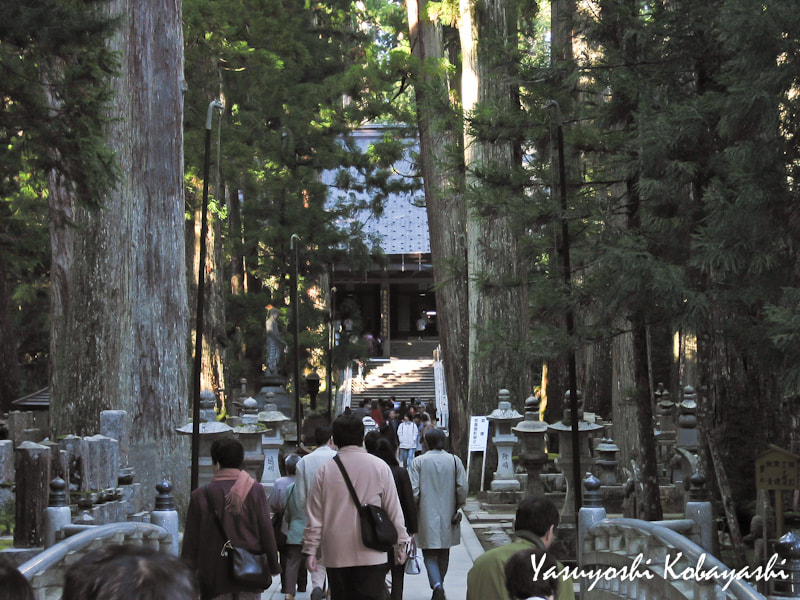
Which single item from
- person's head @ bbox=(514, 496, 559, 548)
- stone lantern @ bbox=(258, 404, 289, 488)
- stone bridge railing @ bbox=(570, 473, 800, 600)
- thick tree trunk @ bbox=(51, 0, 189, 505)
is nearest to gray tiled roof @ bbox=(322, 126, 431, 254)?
stone lantern @ bbox=(258, 404, 289, 488)

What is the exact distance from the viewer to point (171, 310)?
15078 millimetres

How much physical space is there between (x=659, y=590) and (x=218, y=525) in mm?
2859

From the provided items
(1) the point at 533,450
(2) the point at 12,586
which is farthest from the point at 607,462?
(2) the point at 12,586

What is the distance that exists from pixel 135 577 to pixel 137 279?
1304 centimetres

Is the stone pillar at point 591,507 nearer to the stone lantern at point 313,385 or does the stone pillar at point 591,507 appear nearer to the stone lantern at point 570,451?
the stone lantern at point 570,451

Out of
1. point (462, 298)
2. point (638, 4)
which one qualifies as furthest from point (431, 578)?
point (462, 298)

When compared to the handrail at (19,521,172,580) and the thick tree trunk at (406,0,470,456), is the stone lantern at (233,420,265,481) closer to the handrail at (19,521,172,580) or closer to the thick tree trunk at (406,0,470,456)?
the thick tree trunk at (406,0,470,456)

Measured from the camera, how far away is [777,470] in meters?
8.38

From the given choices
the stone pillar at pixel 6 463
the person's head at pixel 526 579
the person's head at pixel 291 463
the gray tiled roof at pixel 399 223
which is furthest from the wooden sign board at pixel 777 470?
the gray tiled roof at pixel 399 223

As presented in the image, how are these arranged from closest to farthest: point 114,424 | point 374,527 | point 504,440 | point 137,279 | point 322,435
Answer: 1. point 374,527
2. point 322,435
3. point 114,424
4. point 137,279
5. point 504,440

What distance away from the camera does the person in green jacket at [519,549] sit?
4.39 meters

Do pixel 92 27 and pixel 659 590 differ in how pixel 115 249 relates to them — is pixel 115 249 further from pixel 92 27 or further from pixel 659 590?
pixel 659 590

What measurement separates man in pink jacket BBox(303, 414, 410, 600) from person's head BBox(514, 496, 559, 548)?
1795 millimetres

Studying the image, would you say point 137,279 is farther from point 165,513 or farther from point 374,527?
point 374,527
